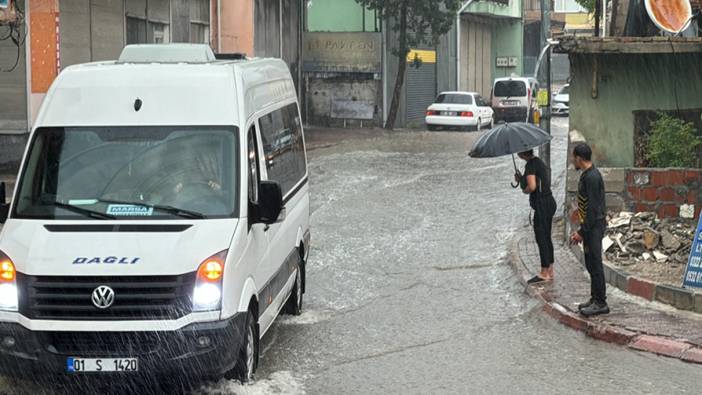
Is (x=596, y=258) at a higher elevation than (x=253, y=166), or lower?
lower

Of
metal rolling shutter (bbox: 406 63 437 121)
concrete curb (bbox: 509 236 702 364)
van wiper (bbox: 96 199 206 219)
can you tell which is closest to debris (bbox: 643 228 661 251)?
concrete curb (bbox: 509 236 702 364)

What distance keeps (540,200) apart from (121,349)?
6127mm

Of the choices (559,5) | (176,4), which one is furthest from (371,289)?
(559,5)

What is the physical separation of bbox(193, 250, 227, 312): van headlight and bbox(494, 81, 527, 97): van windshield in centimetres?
3824

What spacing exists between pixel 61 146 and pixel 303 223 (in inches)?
136

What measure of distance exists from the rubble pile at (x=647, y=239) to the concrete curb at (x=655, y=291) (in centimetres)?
65

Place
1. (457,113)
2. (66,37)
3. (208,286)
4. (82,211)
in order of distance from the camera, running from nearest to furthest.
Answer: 1. (208,286)
2. (82,211)
3. (66,37)
4. (457,113)

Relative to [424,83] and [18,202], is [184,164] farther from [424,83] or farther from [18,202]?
[424,83]

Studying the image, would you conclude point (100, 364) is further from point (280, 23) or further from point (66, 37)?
point (280, 23)

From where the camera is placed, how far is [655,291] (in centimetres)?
1074

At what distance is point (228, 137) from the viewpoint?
8.23 meters

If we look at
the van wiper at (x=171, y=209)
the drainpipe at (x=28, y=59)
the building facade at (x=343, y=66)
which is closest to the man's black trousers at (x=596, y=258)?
the van wiper at (x=171, y=209)

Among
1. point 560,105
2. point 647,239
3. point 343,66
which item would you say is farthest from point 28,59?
point 560,105

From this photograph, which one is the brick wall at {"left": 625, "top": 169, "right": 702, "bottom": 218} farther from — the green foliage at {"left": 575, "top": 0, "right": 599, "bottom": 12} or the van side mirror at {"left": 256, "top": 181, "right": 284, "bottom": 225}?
the green foliage at {"left": 575, "top": 0, "right": 599, "bottom": 12}
